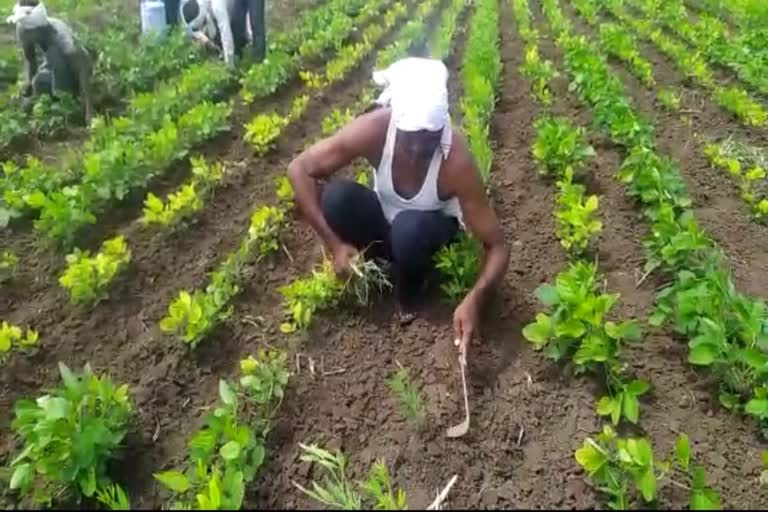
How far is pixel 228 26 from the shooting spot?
7.86 metres

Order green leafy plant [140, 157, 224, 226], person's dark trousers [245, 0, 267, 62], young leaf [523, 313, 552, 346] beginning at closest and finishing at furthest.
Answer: young leaf [523, 313, 552, 346], green leafy plant [140, 157, 224, 226], person's dark trousers [245, 0, 267, 62]

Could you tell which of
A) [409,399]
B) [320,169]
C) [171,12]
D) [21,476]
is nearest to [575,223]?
[320,169]

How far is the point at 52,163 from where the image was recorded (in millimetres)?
5535

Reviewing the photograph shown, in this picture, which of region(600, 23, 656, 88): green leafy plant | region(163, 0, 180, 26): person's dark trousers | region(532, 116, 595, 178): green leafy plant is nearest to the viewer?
region(532, 116, 595, 178): green leafy plant

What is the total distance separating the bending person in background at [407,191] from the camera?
3.29 metres

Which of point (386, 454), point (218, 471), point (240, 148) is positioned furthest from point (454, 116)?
point (218, 471)

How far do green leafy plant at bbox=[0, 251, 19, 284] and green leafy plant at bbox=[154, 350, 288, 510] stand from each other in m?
1.48

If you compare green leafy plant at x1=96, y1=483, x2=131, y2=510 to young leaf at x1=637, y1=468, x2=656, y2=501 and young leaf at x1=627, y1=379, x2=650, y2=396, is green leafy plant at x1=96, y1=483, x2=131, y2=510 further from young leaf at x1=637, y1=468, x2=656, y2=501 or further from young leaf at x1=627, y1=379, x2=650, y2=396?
young leaf at x1=627, y1=379, x2=650, y2=396

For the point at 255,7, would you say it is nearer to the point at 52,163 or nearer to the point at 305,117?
the point at 305,117

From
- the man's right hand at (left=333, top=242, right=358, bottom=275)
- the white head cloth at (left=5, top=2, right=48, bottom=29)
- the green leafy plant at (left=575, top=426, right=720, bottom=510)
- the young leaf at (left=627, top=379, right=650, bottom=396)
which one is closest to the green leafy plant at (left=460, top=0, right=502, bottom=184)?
the man's right hand at (left=333, top=242, right=358, bottom=275)

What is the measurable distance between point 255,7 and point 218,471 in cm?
612

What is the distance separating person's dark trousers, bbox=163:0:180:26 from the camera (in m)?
9.10

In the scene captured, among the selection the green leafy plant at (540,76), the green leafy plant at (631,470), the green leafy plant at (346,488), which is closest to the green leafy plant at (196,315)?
the green leafy plant at (346,488)

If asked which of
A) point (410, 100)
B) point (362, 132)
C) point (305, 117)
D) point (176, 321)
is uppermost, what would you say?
point (410, 100)
